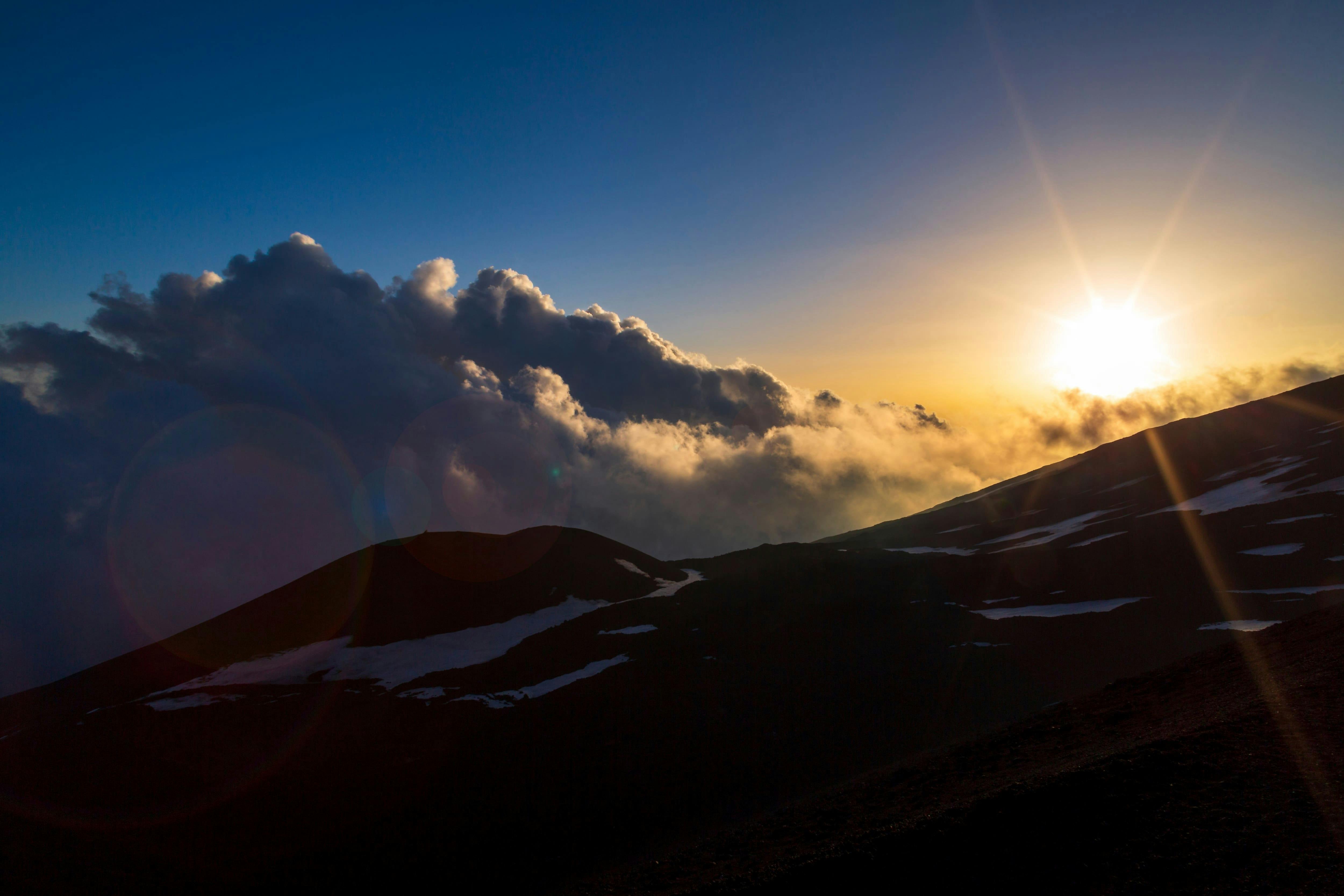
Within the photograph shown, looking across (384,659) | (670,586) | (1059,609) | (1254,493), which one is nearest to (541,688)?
(384,659)

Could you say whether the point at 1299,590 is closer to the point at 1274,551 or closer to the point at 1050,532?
the point at 1274,551

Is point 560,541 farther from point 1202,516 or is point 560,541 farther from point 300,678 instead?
point 1202,516

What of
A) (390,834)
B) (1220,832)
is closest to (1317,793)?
(1220,832)

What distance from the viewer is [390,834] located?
129 ft

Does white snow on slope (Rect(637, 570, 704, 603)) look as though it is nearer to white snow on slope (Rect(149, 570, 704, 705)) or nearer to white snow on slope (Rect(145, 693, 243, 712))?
white snow on slope (Rect(149, 570, 704, 705))

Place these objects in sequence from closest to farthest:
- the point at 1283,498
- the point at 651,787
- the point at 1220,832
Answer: the point at 1220,832
the point at 651,787
the point at 1283,498

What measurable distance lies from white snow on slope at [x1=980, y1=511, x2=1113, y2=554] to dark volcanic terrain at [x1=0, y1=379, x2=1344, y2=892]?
1.00 metres

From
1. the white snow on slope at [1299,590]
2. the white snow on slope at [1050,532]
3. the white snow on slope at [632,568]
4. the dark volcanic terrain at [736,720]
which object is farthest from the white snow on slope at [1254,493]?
the white snow on slope at [632,568]

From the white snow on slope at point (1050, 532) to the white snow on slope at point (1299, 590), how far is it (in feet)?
96.5

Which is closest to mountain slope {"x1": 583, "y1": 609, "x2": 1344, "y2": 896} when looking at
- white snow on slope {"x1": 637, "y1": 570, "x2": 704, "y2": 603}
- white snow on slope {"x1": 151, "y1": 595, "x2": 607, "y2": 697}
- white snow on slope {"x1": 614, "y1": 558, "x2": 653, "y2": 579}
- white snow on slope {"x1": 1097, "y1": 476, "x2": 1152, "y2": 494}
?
white snow on slope {"x1": 151, "y1": 595, "x2": 607, "y2": 697}

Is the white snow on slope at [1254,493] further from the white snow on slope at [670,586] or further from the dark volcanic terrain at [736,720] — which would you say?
the white snow on slope at [670,586]

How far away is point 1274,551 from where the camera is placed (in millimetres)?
69688

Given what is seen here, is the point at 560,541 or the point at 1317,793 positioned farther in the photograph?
the point at 560,541

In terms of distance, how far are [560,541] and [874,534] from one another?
8855cm
